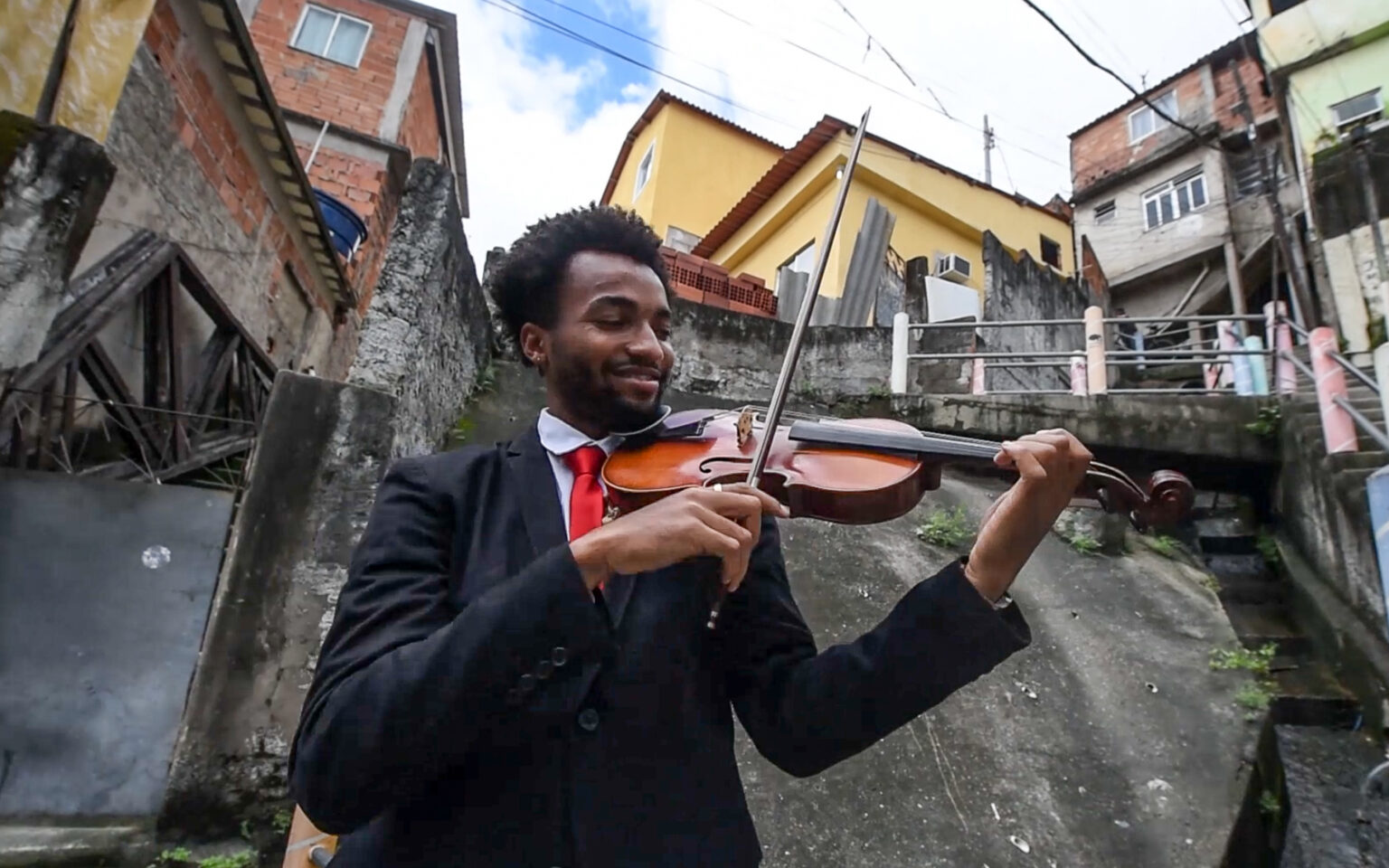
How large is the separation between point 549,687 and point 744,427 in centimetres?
73

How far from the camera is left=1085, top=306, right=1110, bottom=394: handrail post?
573 cm

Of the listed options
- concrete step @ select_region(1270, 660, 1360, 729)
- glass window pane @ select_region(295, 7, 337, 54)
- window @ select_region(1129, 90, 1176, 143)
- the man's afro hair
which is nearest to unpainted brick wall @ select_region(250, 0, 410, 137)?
glass window pane @ select_region(295, 7, 337, 54)

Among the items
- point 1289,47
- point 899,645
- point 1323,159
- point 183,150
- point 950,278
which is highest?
point 1289,47

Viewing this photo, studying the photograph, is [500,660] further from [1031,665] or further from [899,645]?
[1031,665]

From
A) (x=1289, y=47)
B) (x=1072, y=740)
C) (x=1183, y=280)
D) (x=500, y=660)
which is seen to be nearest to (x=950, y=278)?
(x=1289, y=47)

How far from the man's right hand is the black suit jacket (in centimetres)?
4

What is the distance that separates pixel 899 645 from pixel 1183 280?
1952 centimetres

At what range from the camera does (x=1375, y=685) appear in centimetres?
320

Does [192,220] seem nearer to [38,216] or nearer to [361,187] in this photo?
[38,216]

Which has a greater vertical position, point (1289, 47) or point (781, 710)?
point (1289, 47)

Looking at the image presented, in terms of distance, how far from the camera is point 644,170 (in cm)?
1529

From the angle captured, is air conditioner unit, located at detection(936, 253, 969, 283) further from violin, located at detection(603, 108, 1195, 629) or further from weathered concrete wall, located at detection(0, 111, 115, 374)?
violin, located at detection(603, 108, 1195, 629)

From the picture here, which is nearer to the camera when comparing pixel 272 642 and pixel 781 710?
pixel 781 710

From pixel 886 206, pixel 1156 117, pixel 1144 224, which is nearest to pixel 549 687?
pixel 886 206
